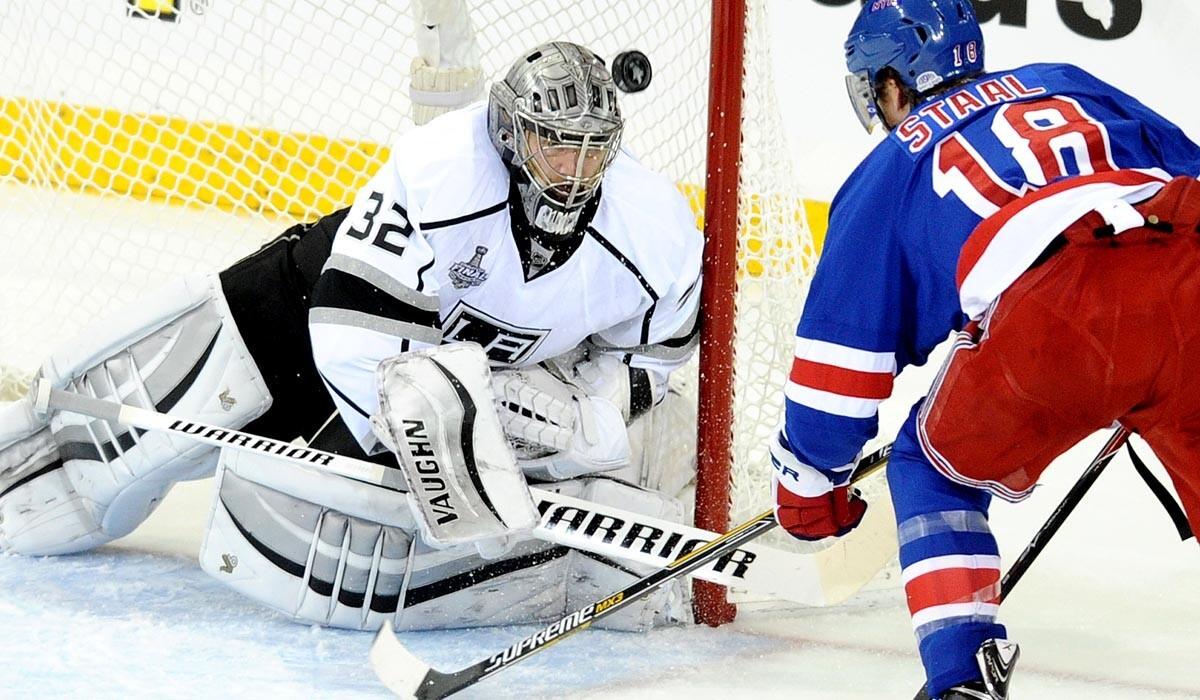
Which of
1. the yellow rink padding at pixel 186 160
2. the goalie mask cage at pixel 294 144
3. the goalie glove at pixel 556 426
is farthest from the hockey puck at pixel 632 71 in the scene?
the yellow rink padding at pixel 186 160

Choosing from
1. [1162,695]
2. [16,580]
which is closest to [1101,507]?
[1162,695]

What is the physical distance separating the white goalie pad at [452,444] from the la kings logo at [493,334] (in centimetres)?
22

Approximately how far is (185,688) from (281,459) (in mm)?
407

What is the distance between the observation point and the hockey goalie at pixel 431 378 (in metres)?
2.21

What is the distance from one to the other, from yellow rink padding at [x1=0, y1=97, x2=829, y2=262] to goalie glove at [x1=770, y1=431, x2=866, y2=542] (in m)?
1.67

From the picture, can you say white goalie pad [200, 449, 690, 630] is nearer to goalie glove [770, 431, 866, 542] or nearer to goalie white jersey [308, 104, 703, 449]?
goalie white jersey [308, 104, 703, 449]

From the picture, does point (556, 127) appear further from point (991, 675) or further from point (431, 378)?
point (991, 675)

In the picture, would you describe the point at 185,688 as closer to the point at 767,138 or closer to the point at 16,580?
the point at 16,580

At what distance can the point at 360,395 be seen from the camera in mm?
2326

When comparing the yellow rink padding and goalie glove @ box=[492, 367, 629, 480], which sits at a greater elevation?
the yellow rink padding

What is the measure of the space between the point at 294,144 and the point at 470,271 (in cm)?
185

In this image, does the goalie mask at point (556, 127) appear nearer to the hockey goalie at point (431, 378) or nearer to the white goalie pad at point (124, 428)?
the hockey goalie at point (431, 378)

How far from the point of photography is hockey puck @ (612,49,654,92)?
249 cm

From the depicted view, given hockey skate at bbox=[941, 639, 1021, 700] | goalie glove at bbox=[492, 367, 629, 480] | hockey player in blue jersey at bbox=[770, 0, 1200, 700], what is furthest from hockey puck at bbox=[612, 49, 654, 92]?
hockey skate at bbox=[941, 639, 1021, 700]
